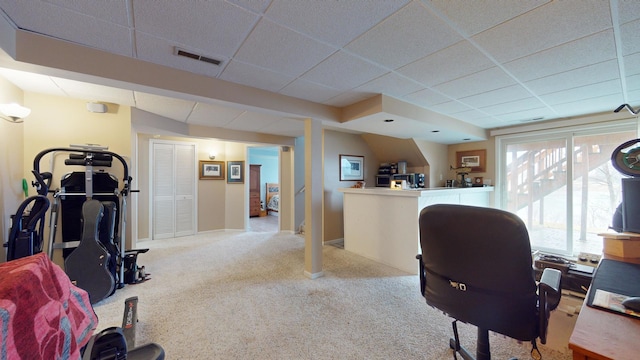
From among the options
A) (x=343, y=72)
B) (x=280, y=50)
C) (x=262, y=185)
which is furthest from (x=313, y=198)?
(x=262, y=185)

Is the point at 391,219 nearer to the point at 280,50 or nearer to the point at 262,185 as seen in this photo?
the point at 280,50

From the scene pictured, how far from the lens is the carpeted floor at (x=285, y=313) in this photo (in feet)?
5.81

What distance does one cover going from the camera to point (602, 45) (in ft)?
5.65

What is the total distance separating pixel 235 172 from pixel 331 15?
4.93 metres

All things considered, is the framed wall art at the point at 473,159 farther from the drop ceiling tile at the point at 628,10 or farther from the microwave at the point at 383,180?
the drop ceiling tile at the point at 628,10

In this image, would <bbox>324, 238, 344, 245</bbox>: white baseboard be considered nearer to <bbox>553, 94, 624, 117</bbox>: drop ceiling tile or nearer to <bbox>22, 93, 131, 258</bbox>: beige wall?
A: <bbox>22, 93, 131, 258</bbox>: beige wall

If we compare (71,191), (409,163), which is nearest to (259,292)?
(71,191)

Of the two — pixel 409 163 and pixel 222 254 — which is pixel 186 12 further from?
pixel 409 163

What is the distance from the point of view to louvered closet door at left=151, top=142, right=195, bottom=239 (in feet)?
16.3

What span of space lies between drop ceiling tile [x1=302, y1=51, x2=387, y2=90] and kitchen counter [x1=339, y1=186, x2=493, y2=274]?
175 cm

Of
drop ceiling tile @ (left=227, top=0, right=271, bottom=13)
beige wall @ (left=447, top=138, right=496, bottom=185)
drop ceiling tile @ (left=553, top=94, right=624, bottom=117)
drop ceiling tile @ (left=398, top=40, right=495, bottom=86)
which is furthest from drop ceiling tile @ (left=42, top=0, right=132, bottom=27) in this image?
beige wall @ (left=447, top=138, right=496, bottom=185)

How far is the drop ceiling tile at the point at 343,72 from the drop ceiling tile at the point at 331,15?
0.99 ft

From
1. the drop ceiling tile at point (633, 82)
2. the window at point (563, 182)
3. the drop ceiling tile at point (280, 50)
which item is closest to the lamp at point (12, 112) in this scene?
the drop ceiling tile at point (280, 50)

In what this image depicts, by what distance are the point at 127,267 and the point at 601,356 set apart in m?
4.00
